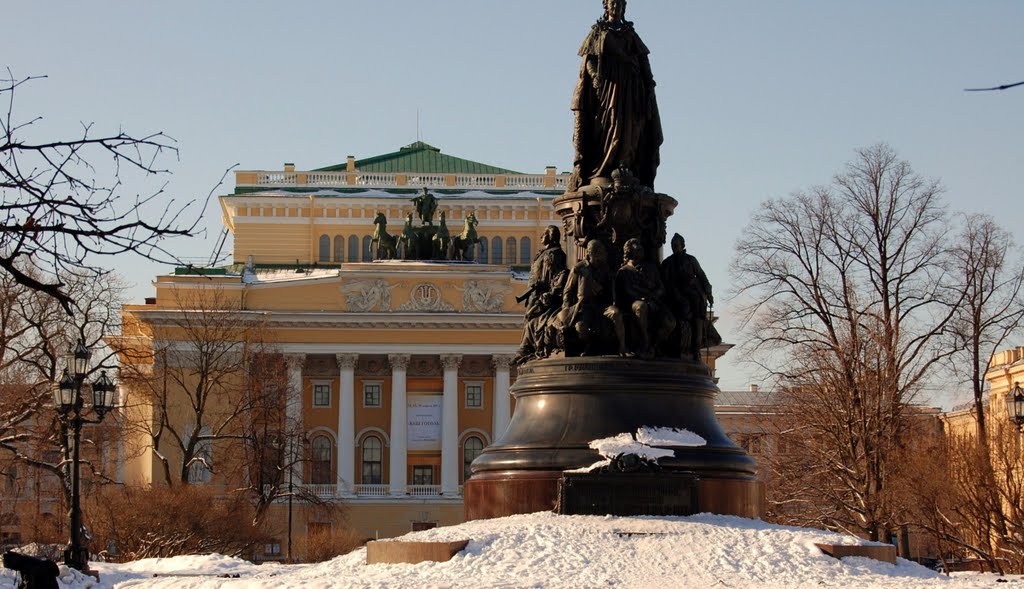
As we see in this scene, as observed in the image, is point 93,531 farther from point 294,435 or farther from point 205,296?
point 205,296

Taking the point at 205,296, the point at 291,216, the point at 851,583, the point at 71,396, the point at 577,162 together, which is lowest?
the point at 851,583

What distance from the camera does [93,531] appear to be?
36.7 metres

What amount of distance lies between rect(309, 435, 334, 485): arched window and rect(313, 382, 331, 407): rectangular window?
5.75 ft

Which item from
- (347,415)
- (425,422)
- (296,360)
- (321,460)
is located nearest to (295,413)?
(321,460)

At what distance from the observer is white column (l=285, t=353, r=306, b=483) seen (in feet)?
210

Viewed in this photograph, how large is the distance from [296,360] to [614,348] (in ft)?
221

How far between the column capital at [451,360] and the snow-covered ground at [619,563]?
68.7 metres

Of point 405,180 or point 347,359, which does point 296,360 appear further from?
point 405,180

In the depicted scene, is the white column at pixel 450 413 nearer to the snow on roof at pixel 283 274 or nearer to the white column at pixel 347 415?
the white column at pixel 347 415

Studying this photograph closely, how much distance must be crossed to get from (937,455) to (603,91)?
692 inches

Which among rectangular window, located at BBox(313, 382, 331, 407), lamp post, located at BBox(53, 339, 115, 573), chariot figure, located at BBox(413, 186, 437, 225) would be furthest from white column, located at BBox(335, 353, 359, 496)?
lamp post, located at BBox(53, 339, 115, 573)

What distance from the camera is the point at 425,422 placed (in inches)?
3371

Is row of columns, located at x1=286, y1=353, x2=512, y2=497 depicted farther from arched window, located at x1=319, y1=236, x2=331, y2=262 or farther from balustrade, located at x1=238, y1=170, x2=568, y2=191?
balustrade, located at x1=238, y1=170, x2=568, y2=191

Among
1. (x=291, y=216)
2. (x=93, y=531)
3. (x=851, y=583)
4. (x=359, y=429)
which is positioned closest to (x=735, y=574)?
(x=851, y=583)
